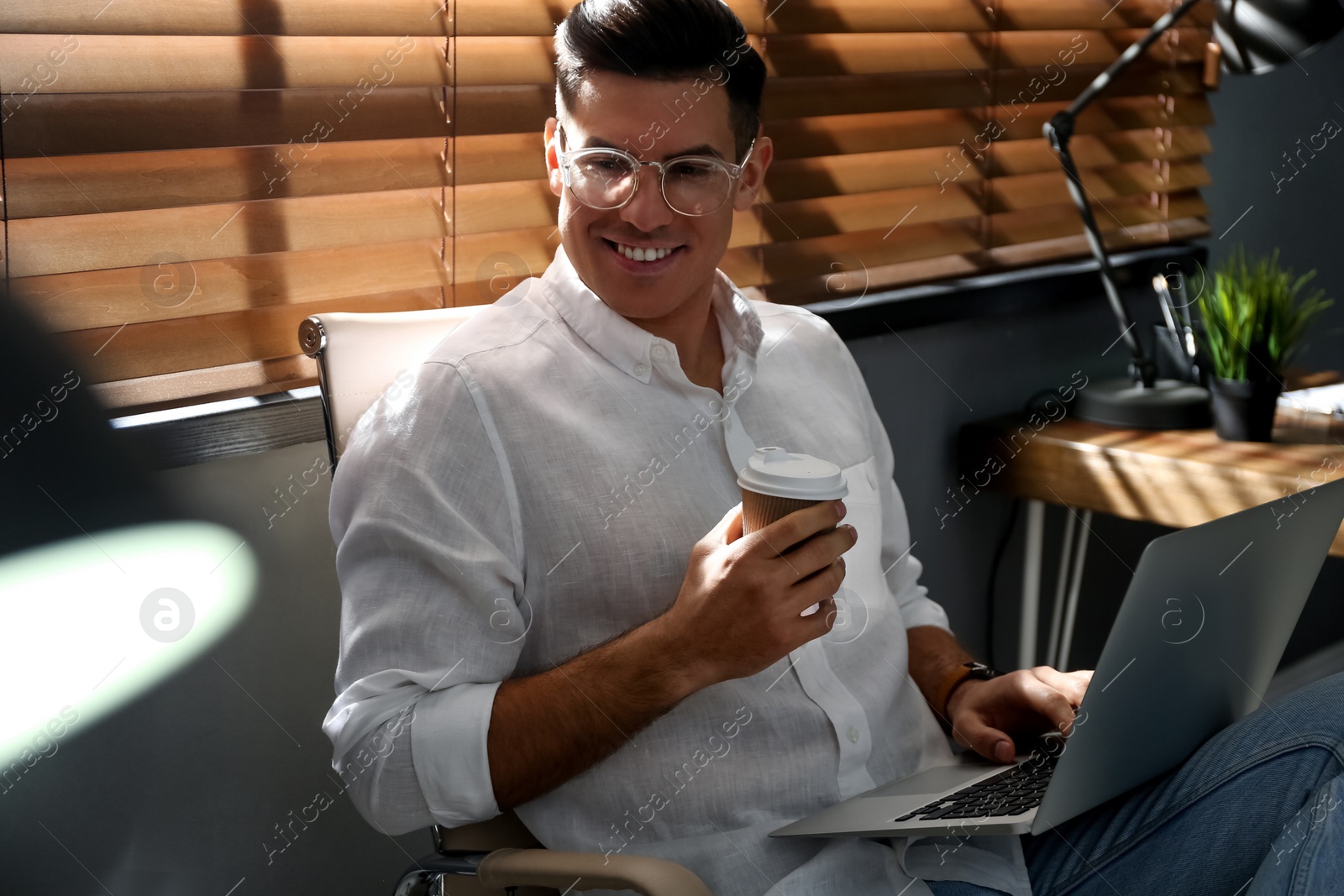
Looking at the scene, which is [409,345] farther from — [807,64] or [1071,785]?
[807,64]

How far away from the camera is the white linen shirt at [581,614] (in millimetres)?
1012

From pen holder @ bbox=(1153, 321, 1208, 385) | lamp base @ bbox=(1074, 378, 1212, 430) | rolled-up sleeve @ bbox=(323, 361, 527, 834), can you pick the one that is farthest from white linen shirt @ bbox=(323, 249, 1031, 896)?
pen holder @ bbox=(1153, 321, 1208, 385)

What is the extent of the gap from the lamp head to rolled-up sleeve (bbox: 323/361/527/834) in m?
1.69

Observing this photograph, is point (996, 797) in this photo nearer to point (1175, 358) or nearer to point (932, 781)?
point (932, 781)

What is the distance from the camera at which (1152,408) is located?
205cm

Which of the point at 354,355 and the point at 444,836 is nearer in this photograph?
the point at 444,836

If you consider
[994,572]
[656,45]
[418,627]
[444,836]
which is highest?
[656,45]

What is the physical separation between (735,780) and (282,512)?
0.67 metres

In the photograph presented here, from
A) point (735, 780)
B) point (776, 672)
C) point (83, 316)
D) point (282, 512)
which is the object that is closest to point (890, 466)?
point (776, 672)

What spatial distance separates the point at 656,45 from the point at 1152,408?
129 cm

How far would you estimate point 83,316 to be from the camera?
4.08 ft

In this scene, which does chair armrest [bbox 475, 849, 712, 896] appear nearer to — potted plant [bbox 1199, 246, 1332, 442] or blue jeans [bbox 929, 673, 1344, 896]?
blue jeans [bbox 929, 673, 1344, 896]

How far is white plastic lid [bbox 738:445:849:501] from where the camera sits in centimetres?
93

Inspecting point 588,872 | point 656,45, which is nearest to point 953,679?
point 588,872
